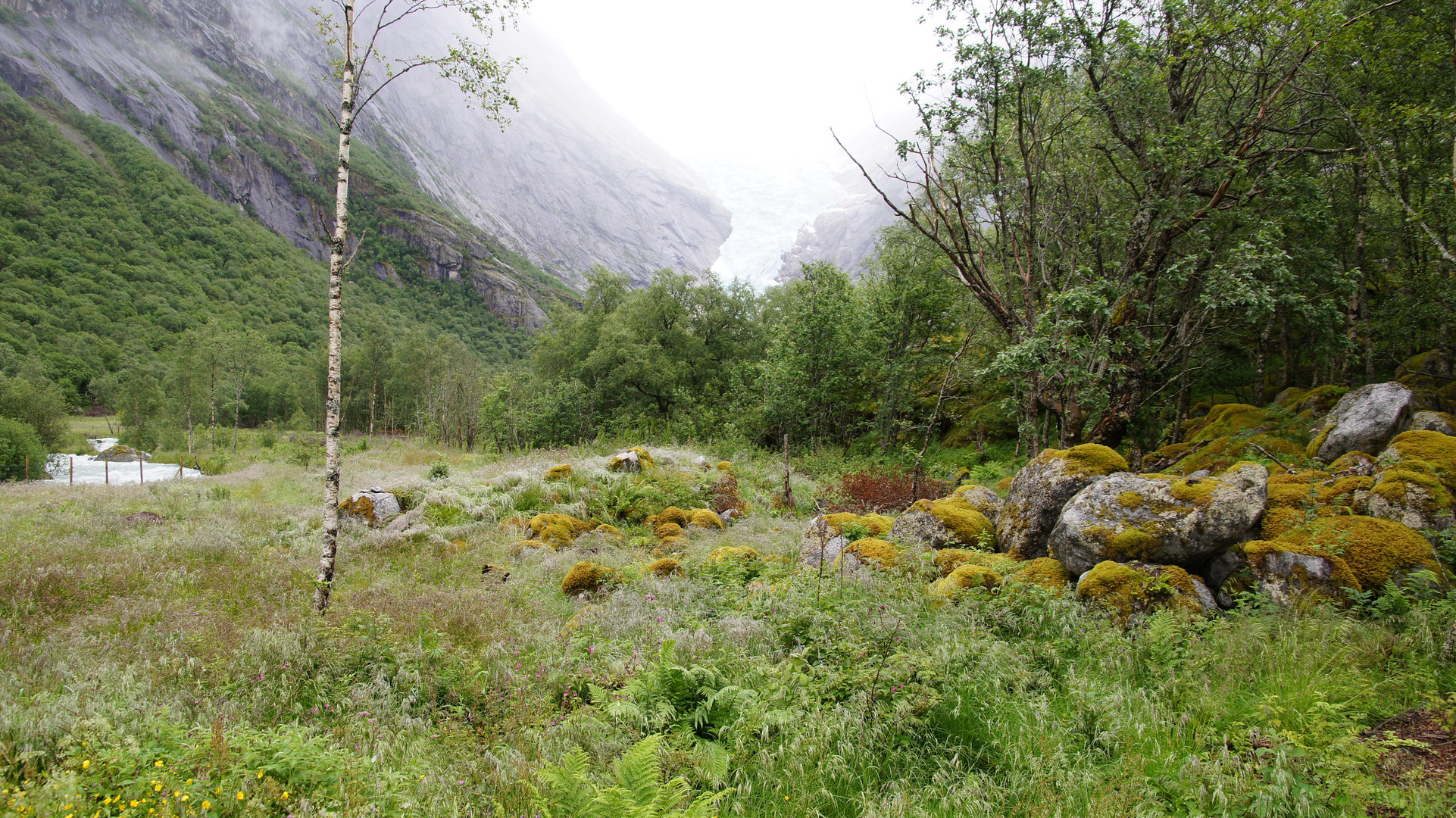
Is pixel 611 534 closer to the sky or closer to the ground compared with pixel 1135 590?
closer to the ground

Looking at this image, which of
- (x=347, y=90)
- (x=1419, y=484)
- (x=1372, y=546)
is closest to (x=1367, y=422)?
(x=1419, y=484)

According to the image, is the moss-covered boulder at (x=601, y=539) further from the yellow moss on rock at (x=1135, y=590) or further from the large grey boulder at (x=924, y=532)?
the yellow moss on rock at (x=1135, y=590)

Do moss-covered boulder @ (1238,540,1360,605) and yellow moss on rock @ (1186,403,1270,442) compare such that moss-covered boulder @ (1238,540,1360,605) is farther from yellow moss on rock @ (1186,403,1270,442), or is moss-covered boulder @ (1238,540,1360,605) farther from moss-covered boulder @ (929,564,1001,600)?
yellow moss on rock @ (1186,403,1270,442)

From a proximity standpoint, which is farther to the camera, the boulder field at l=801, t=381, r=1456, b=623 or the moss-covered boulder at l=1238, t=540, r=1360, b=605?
the boulder field at l=801, t=381, r=1456, b=623

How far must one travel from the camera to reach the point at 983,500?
962 centimetres

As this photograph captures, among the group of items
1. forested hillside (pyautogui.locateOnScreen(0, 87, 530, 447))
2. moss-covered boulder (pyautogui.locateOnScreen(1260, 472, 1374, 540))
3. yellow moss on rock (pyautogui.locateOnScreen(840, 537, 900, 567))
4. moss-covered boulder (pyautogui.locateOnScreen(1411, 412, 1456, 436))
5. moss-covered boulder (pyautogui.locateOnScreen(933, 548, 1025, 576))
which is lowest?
moss-covered boulder (pyautogui.locateOnScreen(933, 548, 1025, 576))

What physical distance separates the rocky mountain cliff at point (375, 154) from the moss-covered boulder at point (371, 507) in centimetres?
10557

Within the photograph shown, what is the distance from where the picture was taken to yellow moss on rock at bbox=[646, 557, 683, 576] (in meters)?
7.98

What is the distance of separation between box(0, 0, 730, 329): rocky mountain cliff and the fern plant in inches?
4581

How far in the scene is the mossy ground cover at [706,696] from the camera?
2992mm

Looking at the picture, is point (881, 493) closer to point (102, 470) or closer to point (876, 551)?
point (876, 551)

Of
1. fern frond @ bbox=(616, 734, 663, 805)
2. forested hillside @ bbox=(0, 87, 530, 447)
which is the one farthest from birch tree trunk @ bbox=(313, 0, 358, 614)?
forested hillside @ bbox=(0, 87, 530, 447)

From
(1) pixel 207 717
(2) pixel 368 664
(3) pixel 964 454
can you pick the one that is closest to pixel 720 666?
(2) pixel 368 664

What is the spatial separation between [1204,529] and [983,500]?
11.9ft
